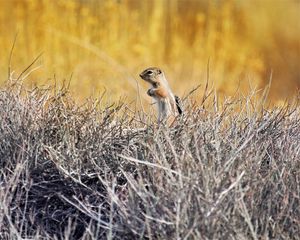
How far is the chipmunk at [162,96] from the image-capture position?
5.70 meters

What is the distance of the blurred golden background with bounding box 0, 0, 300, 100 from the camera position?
1111cm

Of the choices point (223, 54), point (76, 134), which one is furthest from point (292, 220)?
point (223, 54)

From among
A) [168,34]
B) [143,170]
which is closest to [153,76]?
[143,170]

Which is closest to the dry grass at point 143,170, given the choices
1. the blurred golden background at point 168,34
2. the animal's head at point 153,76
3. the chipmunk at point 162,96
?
the chipmunk at point 162,96

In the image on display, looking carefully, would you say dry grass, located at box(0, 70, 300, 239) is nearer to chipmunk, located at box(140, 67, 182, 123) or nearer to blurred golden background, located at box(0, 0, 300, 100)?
chipmunk, located at box(140, 67, 182, 123)

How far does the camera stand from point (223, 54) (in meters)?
11.7

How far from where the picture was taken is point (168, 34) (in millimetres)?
11711

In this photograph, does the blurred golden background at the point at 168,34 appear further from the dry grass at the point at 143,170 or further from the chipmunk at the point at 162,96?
the dry grass at the point at 143,170

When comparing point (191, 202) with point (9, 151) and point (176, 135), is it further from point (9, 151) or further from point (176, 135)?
point (9, 151)

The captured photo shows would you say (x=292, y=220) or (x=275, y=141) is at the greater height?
(x=275, y=141)

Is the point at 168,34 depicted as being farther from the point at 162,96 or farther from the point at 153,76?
the point at 162,96

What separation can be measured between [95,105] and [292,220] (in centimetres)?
155

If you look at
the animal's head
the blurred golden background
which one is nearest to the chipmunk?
the animal's head

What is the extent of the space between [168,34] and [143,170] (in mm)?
7076
